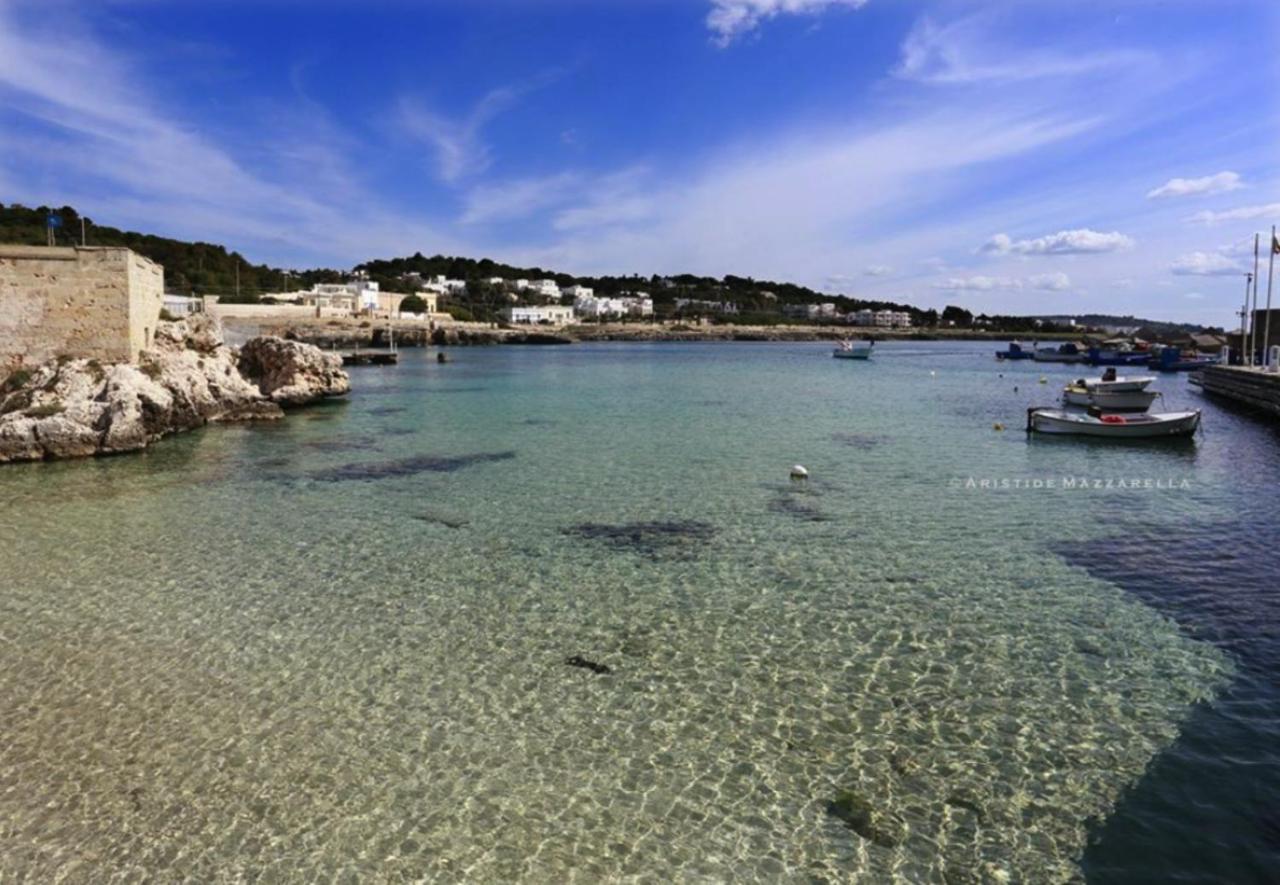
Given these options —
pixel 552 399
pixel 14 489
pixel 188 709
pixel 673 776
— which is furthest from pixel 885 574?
pixel 552 399

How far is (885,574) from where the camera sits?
9797mm

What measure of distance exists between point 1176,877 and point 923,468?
44.0ft

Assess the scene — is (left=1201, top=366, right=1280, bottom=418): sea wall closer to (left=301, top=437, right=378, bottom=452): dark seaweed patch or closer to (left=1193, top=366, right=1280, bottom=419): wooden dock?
(left=1193, top=366, right=1280, bottom=419): wooden dock

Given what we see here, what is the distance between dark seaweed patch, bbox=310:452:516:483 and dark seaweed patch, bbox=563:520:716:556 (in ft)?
20.5

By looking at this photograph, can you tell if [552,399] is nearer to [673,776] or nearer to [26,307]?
[26,307]

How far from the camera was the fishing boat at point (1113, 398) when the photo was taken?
27775 mm

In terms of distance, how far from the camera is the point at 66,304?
Result: 2058 centimetres

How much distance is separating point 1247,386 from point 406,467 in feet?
112

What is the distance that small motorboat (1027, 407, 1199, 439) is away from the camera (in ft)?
→ 71.4

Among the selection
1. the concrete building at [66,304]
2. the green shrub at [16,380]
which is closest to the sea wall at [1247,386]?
the concrete building at [66,304]

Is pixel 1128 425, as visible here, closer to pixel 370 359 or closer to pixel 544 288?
pixel 370 359

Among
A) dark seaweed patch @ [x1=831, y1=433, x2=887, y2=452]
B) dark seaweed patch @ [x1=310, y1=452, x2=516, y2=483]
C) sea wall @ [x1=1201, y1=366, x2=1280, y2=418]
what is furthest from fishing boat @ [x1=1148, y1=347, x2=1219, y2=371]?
dark seaweed patch @ [x1=310, y1=452, x2=516, y2=483]

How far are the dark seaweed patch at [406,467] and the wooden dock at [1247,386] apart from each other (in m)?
27.9

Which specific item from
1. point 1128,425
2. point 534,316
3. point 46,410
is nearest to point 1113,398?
point 1128,425
